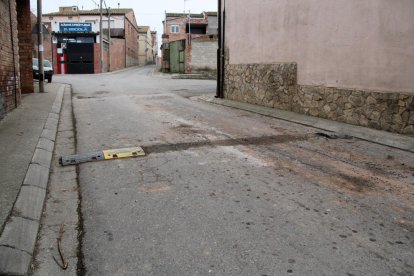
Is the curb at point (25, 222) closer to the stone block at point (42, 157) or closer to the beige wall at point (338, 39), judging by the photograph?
the stone block at point (42, 157)

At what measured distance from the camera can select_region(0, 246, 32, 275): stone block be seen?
273cm

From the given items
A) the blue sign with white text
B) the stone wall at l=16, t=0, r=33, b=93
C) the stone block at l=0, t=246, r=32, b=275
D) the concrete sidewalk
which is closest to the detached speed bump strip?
the stone block at l=0, t=246, r=32, b=275

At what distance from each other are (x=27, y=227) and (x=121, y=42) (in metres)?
56.4

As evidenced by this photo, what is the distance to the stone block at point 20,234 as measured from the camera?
307 cm

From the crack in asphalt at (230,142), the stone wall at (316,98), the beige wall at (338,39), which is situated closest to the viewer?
the crack in asphalt at (230,142)

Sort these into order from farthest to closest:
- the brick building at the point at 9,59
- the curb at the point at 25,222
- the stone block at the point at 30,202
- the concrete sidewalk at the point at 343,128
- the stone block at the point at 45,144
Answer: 1. the brick building at the point at 9,59
2. the concrete sidewalk at the point at 343,128
3. the stone block at the point at 45,144
4. the stone block at the point at 30,202
5. the curb at the point at 25,222

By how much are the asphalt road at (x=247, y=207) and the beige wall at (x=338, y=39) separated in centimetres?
189

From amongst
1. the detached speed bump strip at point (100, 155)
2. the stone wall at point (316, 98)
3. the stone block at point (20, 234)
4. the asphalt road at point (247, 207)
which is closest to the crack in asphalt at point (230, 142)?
the asphalt road at point (247, 207)

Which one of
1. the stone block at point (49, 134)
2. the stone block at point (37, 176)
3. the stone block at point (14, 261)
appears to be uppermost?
the stone block at point (49, 134)

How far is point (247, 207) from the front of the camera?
4.02m

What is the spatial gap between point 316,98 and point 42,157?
7087mm

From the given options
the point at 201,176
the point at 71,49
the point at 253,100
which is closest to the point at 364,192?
the point at 201,176

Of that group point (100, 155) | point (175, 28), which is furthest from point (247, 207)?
point (175, 28)

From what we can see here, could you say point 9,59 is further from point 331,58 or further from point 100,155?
point 331,58
